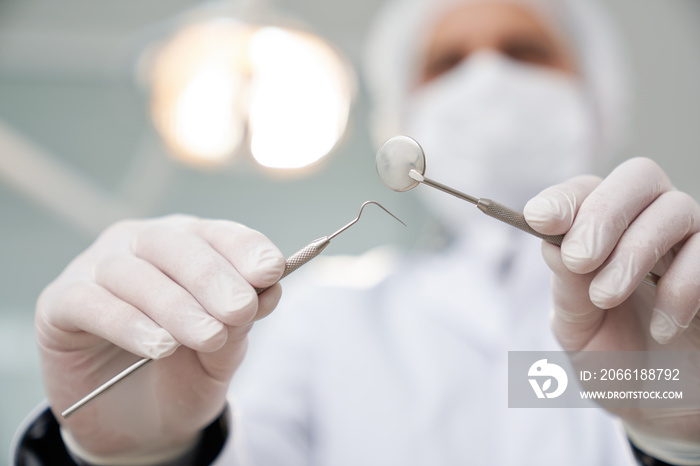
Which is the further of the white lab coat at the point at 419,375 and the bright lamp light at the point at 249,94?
the bright lamp light at the point at 249,94

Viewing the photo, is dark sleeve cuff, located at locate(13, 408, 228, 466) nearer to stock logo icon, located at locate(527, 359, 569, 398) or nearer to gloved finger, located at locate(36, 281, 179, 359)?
gloved finger, located at locate(36, 281, 179, 359)

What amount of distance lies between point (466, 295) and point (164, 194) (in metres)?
1.85

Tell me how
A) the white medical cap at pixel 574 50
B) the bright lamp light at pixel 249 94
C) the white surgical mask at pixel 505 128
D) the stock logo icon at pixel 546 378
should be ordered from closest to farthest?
the stock logo icon at pixel 546 378
the bright lamp light at pixel 249 94
the white surgical mask at pixel 505 128
the white medical cap at pixel 574 50

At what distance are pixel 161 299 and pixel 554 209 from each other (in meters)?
0.47

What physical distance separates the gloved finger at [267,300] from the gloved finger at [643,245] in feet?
1.23

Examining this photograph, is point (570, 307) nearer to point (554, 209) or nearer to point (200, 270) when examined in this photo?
point (554, 209)

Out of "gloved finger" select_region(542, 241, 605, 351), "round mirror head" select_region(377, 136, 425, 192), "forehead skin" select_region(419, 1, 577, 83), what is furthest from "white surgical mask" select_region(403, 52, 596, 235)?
"round mirror head" select_region(377, 136, 425, 192)

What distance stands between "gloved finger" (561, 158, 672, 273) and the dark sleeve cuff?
559 millimetres

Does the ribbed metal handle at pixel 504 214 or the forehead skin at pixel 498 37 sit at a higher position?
the forehead skin at pixel 498 37

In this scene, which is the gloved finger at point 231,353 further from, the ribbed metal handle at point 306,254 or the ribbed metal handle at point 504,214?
the ribbed metal handle at point 504,214

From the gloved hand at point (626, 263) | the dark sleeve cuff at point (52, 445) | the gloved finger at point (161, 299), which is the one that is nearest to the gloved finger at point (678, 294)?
the gloved hand at point (626, 263)

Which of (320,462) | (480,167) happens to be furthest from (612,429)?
(480,167)

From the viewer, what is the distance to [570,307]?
65 centimetres

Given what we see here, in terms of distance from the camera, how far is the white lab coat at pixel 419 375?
1062 mm
